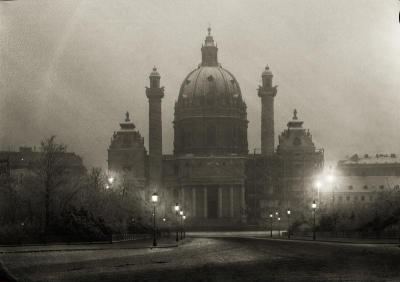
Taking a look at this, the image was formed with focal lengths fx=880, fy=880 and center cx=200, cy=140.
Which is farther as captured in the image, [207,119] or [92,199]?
[207,119]

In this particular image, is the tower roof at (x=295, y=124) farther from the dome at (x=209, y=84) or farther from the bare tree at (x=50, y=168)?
the bare tree at (x=50, y=168)

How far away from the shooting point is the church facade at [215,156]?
155125mm

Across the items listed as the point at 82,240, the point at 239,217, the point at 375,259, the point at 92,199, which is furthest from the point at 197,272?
the point at 239,217

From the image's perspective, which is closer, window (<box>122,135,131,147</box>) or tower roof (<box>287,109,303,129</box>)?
window (<box>122,135,131,147</box>)

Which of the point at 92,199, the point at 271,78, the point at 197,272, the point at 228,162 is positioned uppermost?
the point at 271,78

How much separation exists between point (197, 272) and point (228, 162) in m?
137

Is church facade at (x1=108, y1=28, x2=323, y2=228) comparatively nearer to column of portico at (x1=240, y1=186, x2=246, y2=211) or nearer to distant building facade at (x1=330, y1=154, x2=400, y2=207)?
column of portico at (x1=240, y1=186, x2=246, y2=211)

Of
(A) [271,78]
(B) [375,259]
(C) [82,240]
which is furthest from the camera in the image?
(A) [271,78]

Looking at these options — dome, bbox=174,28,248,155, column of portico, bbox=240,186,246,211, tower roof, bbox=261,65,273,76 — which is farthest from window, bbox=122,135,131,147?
tower roof, bbox=261,65,273,76

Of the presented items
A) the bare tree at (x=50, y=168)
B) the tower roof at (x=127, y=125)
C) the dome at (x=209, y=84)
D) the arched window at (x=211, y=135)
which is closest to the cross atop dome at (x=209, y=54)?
the dome at (x=209, y=84)

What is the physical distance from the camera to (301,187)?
510 ft

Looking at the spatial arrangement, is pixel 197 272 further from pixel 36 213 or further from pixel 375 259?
pixel 36 213

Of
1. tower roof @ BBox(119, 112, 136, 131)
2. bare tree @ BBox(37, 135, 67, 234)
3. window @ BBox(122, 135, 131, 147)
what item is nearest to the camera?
bare tree @ BBox(37, 135, 67, 234)

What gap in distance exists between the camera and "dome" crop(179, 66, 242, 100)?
17312cm
